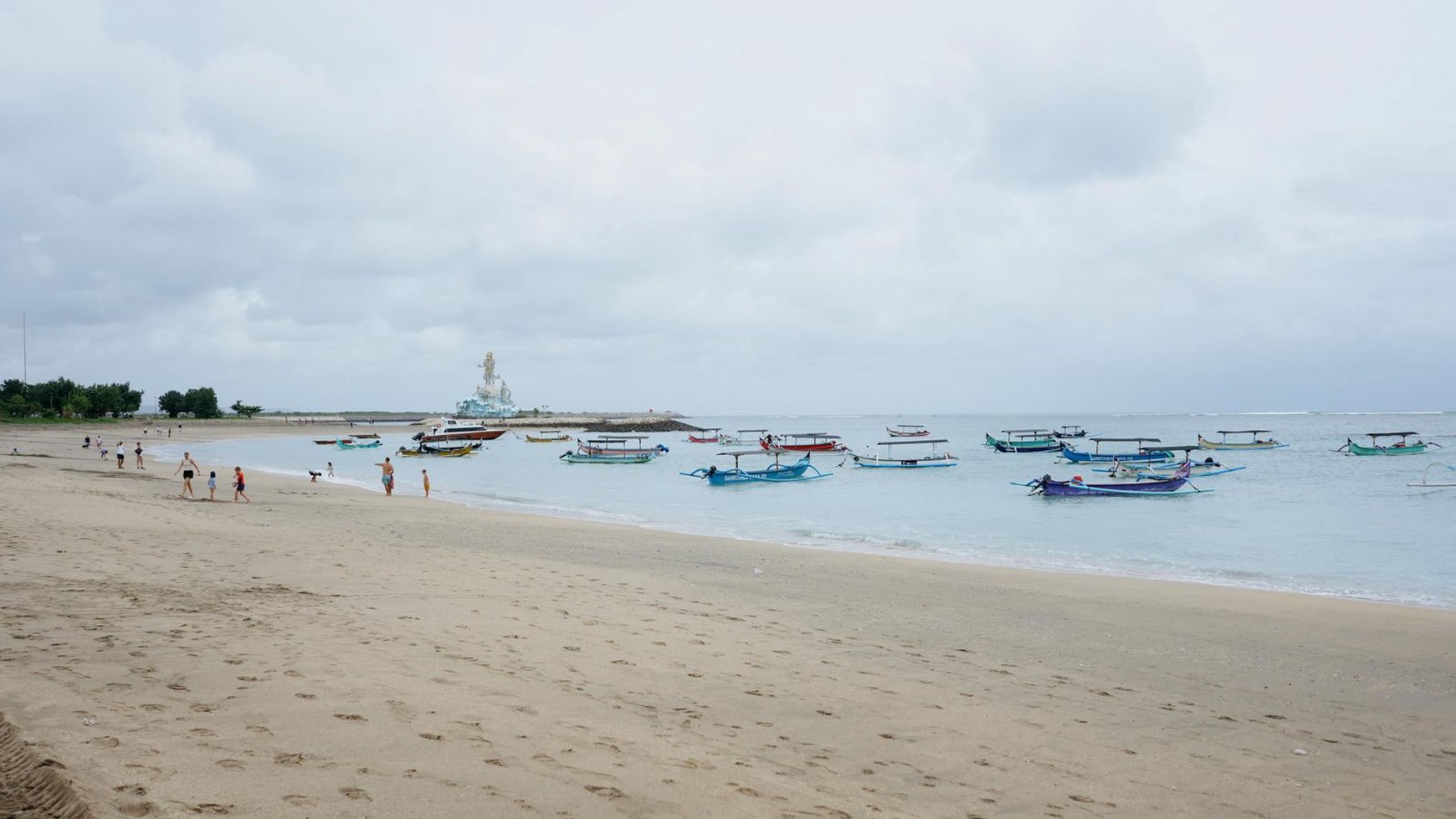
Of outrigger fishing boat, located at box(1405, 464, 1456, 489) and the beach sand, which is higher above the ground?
the beach sand

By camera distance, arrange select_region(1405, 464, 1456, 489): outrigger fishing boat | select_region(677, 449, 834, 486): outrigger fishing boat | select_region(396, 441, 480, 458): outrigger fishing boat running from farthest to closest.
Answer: select_region(396, 441, 480, 458): outrigger fishing boat → select_region(677, 449, 834, 486): outrigger fishing boat → select_region(1405, 464, 1456, 489): outrigger fishing boat

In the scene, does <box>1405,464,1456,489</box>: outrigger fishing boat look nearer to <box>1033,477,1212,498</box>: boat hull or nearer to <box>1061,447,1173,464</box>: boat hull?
<box>1033,477,1212,498</box>: boat hull

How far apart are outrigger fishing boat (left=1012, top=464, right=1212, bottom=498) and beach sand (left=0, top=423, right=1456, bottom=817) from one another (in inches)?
796

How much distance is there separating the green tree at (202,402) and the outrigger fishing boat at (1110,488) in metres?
125

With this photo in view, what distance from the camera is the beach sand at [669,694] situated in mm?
4215

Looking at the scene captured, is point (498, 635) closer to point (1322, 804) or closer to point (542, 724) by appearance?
point (542, 724)

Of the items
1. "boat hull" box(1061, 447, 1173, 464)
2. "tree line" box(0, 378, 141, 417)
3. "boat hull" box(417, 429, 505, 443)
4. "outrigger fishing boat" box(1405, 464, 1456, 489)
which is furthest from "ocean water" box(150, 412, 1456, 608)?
"tree line" box(0, 378, 141, 417)

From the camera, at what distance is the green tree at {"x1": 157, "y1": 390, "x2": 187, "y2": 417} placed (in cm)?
11412

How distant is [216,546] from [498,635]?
8.26m

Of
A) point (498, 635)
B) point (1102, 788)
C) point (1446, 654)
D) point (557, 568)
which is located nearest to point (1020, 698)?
point (1102, 788)

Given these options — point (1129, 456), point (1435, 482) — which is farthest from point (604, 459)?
point (1435, 482)

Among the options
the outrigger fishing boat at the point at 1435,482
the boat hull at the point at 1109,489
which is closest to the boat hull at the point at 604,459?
the boat hull at the point at 1109,489

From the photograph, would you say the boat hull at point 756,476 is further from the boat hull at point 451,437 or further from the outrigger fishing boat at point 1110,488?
the boat hull at point 451,437

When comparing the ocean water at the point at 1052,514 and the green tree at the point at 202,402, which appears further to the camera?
the green tree at the point at 202,402
